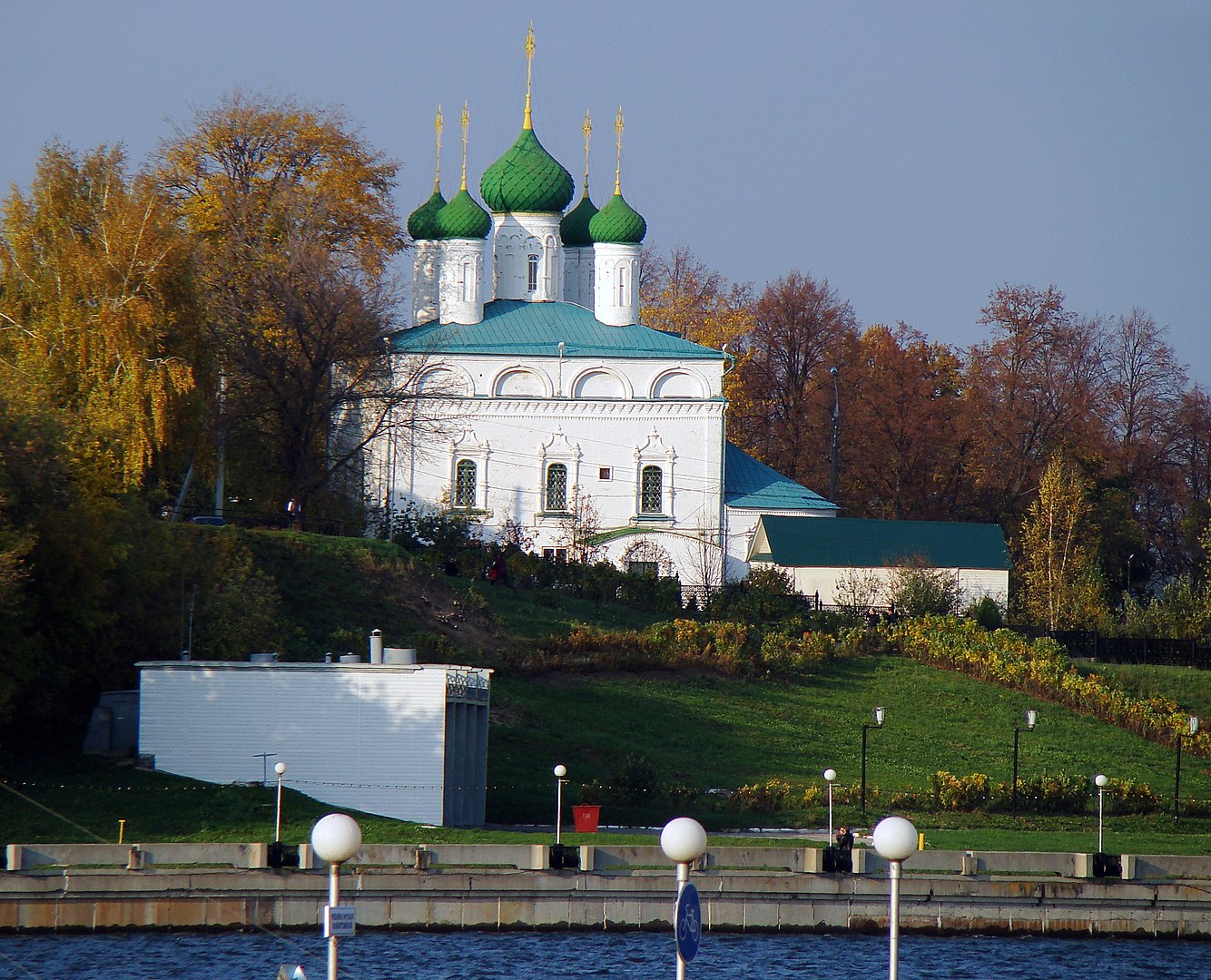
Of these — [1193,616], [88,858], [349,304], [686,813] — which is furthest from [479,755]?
[1193,616]

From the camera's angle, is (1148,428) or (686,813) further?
(1148,428)

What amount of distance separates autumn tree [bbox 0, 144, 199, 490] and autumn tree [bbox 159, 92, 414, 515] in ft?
8.73

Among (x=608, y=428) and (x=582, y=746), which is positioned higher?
(x=608, y=428)

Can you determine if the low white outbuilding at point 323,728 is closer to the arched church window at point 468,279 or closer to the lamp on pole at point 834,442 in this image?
the arched church window at point 468,279

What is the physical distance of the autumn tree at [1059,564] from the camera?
5059 centimetres

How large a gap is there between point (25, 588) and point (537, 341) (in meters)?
29.6

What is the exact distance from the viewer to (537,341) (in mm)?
55688

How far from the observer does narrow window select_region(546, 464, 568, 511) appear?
54.6m

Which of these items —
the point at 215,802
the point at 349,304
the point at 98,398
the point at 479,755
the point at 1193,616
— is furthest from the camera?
the point at 1193,616

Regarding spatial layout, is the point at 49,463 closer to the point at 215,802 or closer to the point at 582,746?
the point at 215,802

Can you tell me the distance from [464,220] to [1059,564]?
64.9ft

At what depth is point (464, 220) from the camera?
57312 millimetres

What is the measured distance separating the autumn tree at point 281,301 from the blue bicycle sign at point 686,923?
82.0ft

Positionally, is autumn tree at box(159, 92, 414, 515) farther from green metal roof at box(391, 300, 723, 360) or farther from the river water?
the river water
